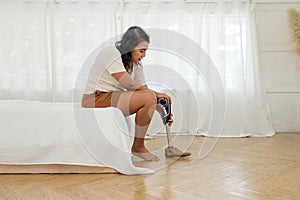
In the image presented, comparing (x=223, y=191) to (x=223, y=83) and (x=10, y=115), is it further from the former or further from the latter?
(x=223, y=83)

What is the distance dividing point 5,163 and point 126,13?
6.27 feet

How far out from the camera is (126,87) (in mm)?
2158

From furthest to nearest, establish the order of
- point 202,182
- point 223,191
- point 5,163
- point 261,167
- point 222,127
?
point 222,127, point 261,167, point 5,163, point 202,182, point 223,191

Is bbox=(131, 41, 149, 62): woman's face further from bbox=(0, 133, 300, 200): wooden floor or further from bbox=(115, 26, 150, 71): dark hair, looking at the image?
bbox=(0, 133, 300, 200): wooden floor

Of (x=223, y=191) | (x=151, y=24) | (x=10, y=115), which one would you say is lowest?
(x=223, y=191)

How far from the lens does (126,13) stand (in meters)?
3.30

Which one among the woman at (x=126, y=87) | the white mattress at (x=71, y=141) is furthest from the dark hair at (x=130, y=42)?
the white mattress at (x=71, y=141)

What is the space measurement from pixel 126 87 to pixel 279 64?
72.9 inches

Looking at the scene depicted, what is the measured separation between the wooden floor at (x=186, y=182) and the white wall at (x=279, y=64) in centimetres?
118

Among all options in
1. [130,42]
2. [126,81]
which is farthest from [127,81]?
[130,42]

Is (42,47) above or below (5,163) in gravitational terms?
above

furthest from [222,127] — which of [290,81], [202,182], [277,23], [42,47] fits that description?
[42,47]

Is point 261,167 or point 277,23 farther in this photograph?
point 277,23

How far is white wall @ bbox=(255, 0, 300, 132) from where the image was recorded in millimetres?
3354
